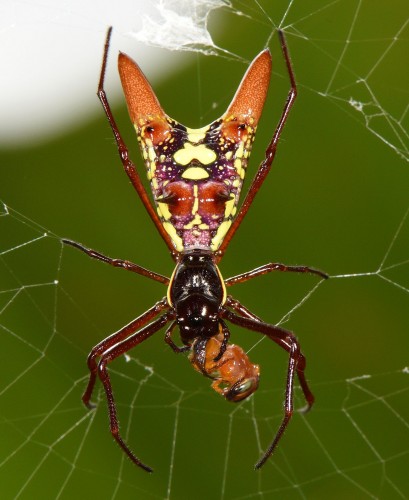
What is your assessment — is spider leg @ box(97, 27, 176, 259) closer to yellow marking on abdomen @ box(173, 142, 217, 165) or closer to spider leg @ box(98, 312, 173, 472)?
yellow marking on abdomen @ box(173, 142, 217, 165)

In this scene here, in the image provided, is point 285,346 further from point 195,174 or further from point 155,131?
point 155,131

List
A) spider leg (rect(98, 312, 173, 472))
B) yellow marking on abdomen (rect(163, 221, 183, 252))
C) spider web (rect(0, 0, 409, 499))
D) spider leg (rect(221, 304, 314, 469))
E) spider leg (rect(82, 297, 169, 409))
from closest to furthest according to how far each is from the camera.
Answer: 1. spider leg (rect(221, 304, 314, 469))
2. spider leg (rect(98, 312, 173, 472))
3. spider leg (rect(82, 297, 169, 409))
4. yellow marking on abdomen (rect(163, 221, 183, 252))
5. spider web (rect(0, 0, 409, 499))

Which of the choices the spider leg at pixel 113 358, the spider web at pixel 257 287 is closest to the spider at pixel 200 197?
the spider leg at pixel 113 358

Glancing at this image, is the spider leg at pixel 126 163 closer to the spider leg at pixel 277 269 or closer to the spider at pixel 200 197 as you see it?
the spider at pixel 200 197

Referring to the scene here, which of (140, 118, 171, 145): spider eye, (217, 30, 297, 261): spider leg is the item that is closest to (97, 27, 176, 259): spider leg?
(140, 118, 171, 145): spider eye

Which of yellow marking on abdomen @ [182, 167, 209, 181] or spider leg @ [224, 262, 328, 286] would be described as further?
spider leg @ [224, 262, 328, 286]

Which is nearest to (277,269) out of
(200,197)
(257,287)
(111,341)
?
(257,287)
